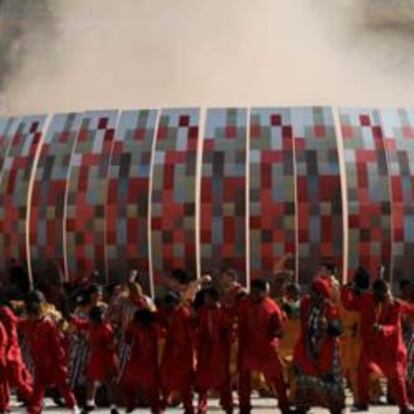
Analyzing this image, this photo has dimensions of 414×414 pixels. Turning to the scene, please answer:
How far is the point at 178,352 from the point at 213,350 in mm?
320

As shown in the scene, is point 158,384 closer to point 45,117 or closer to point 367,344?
point 367,344

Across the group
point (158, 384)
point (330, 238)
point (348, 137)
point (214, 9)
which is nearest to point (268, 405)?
point (158, 384)

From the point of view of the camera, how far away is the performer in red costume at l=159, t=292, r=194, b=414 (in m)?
12.3

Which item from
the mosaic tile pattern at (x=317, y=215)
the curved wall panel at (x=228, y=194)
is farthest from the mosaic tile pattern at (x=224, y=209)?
the mosaic tile pattern at (x=317, y=215)

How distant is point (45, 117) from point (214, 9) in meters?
12.9

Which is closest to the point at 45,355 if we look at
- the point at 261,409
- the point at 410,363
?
the point at 261,409

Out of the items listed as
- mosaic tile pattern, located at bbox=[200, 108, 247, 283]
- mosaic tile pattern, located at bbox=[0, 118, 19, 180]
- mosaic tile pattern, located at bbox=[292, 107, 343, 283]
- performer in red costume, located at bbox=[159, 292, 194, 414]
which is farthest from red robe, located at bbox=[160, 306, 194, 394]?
mosaic tile pattern, located at bbox=[0, 118, 19, 180]

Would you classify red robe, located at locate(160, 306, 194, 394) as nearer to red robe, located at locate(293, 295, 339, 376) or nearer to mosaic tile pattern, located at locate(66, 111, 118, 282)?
red robe, located at locate(293, 295, 339, 376)

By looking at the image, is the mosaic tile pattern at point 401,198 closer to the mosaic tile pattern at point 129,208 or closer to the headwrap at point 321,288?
the mosaic tile pattern at point 129,208

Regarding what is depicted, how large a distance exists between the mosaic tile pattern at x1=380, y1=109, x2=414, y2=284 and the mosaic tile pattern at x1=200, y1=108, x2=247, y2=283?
1937 millimetres

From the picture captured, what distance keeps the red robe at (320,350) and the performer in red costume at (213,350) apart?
682 mm

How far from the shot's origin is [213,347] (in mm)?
Answer: 12383

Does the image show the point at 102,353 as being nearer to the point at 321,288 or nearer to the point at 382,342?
the point at 321,288

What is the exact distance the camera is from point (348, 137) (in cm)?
1780
